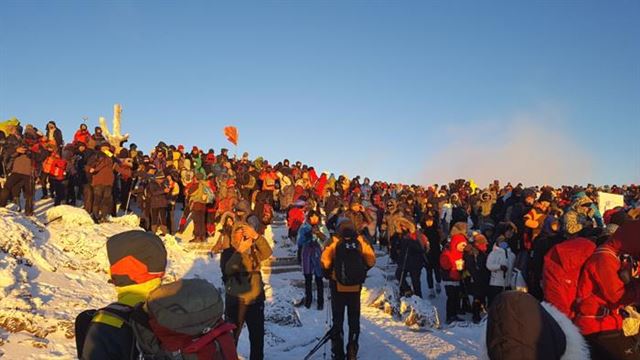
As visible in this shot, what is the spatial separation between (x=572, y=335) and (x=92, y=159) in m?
13.7

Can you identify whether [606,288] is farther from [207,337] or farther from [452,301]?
[452,301]

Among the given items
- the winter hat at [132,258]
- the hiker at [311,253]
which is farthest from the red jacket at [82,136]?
the winter hat at [132,258]

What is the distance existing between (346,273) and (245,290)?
1470mm

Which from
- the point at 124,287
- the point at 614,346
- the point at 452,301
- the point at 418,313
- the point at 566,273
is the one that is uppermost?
the point at 124,287

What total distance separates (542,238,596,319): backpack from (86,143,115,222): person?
12.7 meters

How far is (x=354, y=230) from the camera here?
696 cm

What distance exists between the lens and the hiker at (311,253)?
11125 mm

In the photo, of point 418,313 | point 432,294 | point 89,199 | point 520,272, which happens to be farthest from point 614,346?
point 89,199

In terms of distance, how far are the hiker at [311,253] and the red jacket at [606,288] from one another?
7.35 meters

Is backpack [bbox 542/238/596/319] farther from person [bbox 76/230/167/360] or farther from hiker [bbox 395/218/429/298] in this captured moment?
hiker [bbox 395/218/429/298]

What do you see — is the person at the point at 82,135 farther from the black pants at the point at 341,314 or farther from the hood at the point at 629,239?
the hood at the point at 629,239

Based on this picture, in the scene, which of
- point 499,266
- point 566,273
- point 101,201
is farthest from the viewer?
point 101,201

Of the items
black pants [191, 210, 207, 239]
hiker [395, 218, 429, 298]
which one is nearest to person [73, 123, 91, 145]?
black pants [191, 210, 207, 239]

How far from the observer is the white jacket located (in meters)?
10.1
